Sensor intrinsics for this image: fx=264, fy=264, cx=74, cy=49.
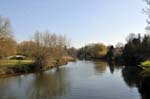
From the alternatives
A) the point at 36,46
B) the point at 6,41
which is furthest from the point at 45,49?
the point at 6,41

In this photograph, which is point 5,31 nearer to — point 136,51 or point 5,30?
point 5,30

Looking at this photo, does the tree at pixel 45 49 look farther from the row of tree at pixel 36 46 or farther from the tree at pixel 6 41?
the tree at pixel 6 41

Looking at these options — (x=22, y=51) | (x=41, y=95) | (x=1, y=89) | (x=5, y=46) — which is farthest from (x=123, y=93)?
(x=22, y=51)

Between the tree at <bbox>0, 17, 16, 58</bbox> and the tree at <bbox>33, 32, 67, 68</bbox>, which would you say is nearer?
the tree at <bbox>0, 17, 16, 58</bbox>

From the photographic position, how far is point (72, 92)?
26.8m

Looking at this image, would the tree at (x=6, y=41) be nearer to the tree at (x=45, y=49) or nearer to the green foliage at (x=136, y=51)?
the tree at (x=45, y=49)

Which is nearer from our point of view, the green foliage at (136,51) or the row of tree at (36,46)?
the row of tree at (36,46)

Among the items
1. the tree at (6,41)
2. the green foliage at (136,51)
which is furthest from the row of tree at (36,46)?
the green foliage at (136,51)

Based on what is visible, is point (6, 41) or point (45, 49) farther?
point (45, 49)

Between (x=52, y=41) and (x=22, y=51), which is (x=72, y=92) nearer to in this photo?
(x=52, y=41)

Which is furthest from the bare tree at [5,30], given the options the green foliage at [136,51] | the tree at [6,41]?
the green foliage at [136,51]

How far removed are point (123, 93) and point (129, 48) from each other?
49296 millimetres

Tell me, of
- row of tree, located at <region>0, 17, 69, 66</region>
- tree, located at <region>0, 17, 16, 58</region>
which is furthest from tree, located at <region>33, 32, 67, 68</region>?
tree, located at <region>0, 17, 16, 58</region>

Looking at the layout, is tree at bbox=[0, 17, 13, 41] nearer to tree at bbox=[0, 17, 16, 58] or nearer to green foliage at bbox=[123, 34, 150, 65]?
tree at bbox=[0, 17, 16, 58]
